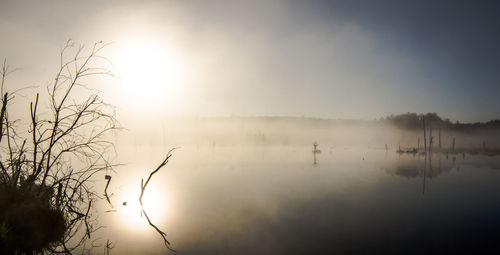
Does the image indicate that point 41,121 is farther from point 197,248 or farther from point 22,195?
point 197,248

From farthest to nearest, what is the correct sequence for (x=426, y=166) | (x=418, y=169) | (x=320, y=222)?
1. (x=426, y=166)
2. (x=418, y=169)
3. (x=320, y=222)

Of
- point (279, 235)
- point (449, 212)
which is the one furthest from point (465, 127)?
point (279, 235)

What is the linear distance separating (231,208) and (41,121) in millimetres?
15325

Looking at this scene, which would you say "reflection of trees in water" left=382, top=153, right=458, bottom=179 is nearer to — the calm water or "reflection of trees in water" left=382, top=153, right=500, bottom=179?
"reflection of trees in water" left=382, top=153, right=500, bottom=179

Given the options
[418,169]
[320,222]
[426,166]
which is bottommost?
[426,166]

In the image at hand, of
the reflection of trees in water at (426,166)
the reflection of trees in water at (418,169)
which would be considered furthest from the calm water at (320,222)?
the reflection of trees in water at (426,166)

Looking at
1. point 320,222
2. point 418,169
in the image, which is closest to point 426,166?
point 418,169

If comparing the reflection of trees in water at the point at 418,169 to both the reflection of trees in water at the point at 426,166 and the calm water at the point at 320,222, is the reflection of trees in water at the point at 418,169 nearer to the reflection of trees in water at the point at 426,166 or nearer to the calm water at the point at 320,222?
the reflection of trees in water at the point at 426,166

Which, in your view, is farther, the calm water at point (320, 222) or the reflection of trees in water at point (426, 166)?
the reflection of trees in water at point (426, 166)

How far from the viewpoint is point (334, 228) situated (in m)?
14.5

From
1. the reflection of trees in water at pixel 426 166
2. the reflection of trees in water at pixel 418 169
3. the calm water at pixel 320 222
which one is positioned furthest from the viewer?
the reflection of trees in water at pixel 426 166

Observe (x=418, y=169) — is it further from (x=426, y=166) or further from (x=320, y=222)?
(x=320, y=222)

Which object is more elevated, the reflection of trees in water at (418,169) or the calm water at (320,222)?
the calm water at (320,222)

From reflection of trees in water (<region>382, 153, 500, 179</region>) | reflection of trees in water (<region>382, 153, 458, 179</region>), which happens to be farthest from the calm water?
reflection of trees in water (<region>382, 153, 500, 179</region>)
